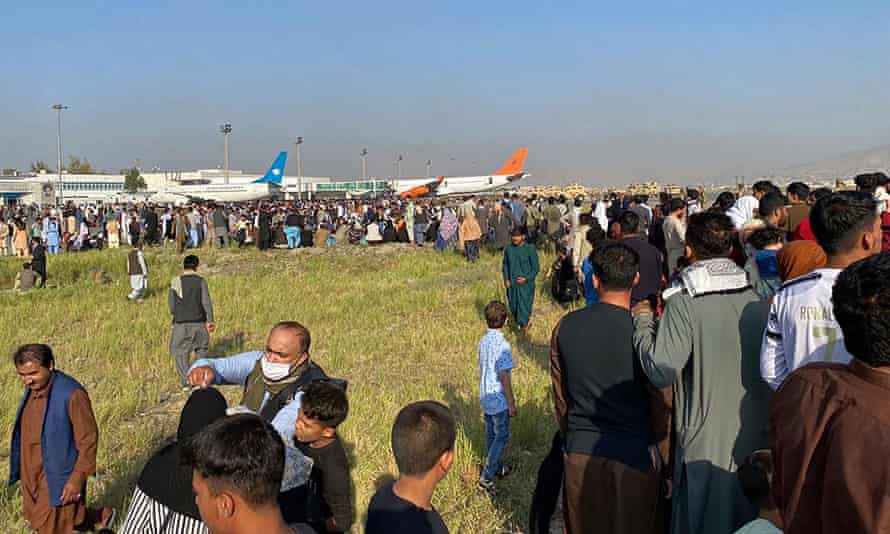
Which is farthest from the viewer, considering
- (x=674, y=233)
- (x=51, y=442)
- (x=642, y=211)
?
(x=642, y=211)

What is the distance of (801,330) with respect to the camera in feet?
8.59

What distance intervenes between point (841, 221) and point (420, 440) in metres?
1.92

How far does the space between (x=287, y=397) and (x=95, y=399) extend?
5529 mm

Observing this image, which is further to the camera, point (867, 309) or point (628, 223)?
point (628, 223)

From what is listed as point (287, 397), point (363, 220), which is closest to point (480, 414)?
point (287, 397)

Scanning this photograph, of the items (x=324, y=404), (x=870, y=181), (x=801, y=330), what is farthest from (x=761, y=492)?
(x=870, y=181)

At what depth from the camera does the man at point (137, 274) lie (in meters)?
→ 13.5

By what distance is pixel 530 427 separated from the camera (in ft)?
19.4

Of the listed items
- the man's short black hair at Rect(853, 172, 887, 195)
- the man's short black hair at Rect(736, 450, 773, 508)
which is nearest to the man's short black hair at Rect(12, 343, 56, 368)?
the man's short black hair at Rect(736, 450, 773, 508)

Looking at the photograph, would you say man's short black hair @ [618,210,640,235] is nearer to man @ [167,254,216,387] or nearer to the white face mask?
the white face mask

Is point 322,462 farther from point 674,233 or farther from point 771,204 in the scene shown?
point 674,233

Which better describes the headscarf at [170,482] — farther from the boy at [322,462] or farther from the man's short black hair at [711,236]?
the man's short black hair at [711,236]

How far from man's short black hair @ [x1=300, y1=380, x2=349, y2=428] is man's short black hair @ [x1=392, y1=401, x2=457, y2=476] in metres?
0.41

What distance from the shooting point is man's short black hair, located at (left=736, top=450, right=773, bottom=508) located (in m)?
2.26
